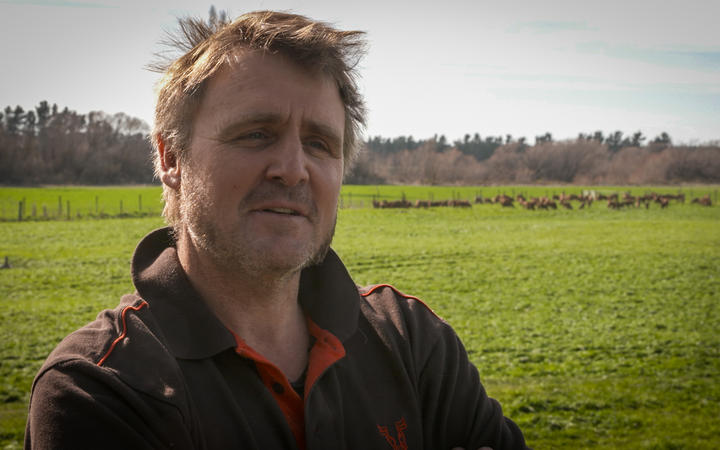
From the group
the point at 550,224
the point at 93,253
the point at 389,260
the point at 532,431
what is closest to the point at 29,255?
the point at 93,253

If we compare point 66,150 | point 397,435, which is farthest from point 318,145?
point 66,150

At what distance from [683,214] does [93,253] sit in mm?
46599

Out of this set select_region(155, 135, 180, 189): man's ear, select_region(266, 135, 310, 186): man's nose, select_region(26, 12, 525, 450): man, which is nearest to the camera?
select_region(26, 12, 525, 450): man

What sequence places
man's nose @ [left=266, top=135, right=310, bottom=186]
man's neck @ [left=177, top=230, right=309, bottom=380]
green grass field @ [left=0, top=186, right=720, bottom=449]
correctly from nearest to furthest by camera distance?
man's nose @ [left=266, top=135, right=310, bottom=186] → man's neck @ [left=177, top=230, right=309, bottom=380] → green grass field @ [left=0, top=186, right=720, bottom=449]

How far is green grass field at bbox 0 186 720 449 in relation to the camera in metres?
9.15

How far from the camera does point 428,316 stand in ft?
6.77

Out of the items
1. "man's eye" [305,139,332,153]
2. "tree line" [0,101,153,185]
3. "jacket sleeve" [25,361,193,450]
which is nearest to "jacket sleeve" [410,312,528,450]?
"man's eye" [305,139,332,153]

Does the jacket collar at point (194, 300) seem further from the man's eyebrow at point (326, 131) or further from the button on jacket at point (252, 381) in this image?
the man's eyebrow at point (326, 131)

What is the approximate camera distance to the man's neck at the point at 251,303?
180cm

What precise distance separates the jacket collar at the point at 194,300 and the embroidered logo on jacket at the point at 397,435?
0.31 metres

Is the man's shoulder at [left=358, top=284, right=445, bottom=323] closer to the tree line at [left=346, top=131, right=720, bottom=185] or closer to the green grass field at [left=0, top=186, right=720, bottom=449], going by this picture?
the green grass field at [left=0, top=186, right=720, bottom=449]

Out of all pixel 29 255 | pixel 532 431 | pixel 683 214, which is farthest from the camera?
pixel 683 214

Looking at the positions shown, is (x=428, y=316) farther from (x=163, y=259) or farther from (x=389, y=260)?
(x=389, y=260)

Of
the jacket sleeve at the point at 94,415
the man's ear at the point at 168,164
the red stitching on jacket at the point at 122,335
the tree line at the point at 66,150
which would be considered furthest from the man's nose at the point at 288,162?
the tree line at the point at 66,150
